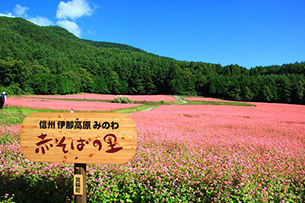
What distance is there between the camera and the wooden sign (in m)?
2.95

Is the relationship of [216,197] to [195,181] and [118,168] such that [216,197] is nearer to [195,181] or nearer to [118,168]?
[195,181]

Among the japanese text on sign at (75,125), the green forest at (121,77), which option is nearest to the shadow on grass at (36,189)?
the japanese text on sign at (75,125)

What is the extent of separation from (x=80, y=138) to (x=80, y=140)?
0.03 meters

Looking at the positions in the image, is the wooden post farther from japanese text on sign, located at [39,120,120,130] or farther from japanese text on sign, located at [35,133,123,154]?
japanese text on sign, located at [39,120,120,130]

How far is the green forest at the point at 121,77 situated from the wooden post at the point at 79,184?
231 feet

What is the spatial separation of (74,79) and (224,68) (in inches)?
3777

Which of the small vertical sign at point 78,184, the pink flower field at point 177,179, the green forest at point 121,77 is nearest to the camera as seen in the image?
the small vertical sign at point 78,184

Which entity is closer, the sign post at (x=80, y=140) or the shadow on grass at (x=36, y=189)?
the sign post at (x=80, y=140)

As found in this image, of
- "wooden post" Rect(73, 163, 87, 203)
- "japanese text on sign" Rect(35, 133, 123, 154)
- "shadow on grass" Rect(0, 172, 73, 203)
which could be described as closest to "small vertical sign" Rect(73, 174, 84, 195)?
"wooden post" Rect(73, 163, 87, 203)

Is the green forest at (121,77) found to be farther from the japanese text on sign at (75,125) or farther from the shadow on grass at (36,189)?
the japanese text on sign at (75,125)

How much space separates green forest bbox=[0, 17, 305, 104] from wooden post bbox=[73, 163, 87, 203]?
70.4m

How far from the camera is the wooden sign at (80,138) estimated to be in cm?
295

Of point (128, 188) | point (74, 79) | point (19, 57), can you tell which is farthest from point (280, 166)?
point (19, 57)

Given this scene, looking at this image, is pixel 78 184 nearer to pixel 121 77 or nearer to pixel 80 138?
pixel 80 138
